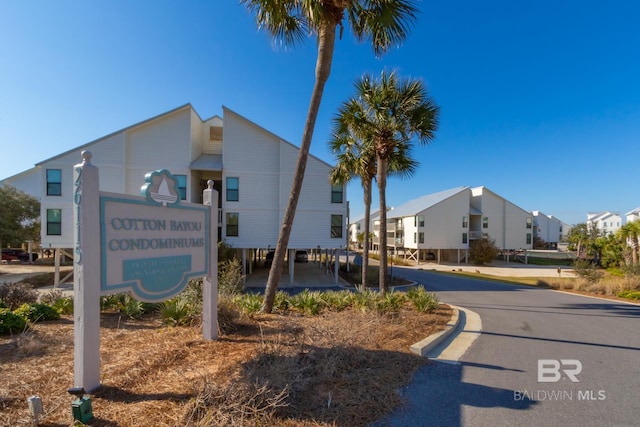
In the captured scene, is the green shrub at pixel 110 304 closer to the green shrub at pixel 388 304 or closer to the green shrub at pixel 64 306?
the green shrub at pixel 64 306

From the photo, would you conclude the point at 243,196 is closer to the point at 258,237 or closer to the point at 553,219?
the point at 258,237

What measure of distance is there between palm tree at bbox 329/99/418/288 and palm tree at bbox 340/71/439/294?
48 cm

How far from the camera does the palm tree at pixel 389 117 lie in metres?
10.1

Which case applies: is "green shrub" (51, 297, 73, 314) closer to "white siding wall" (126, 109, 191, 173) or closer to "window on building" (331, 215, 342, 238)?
"white siding wall" (126, 109, 191, 173)

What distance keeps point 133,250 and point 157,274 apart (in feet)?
1.80

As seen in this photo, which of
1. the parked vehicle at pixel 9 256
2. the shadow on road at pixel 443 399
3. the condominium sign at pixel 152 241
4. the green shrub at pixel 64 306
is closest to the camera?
the shadow on road at pixel 443 399

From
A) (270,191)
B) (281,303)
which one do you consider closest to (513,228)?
(270,191)

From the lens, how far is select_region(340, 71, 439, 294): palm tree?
10.1 meters

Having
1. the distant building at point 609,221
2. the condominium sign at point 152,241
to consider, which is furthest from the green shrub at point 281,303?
the distant building at point 609,221

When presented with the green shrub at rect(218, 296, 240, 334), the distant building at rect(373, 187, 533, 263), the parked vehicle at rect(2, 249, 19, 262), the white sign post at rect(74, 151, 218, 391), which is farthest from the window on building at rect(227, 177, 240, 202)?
the distant building at rect(373, 187, 533, 263)

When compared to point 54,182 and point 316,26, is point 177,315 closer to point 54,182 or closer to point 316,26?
point 316,26

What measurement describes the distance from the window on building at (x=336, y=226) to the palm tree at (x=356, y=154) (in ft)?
14.5

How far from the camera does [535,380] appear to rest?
440cm

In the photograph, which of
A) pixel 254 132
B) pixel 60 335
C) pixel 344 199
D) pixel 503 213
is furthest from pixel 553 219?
pixel 60 335
